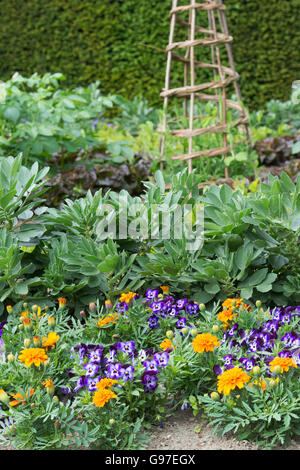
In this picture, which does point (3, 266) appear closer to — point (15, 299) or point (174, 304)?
point (15, 299)

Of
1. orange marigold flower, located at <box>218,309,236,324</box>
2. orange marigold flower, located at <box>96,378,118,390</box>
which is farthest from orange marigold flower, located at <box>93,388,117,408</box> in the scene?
orange marigold flower, located at <box>218,309,236,324</box>

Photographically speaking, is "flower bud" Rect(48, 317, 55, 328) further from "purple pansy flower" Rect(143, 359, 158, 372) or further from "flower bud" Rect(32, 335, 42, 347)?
"purple pansy flower" Rect(143, 359, 158, 372)

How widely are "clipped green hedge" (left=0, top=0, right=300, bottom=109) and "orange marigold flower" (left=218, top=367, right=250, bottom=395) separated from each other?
18.0 ft

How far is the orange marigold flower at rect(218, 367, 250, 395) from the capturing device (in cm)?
156

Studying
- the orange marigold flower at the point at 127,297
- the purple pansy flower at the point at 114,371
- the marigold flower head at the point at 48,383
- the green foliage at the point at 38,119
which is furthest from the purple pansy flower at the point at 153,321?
the green foliage at the point at 38,119

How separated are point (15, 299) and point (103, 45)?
5225 mm

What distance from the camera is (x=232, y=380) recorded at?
1564 millimetres

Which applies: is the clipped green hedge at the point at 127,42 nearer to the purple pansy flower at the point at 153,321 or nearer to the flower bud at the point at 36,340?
the purple pansy flower at the point at 153,321

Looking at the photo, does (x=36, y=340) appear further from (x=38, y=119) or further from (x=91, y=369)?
(x=38, y=119)

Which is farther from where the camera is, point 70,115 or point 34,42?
point 34,42

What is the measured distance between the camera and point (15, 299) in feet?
7.31
